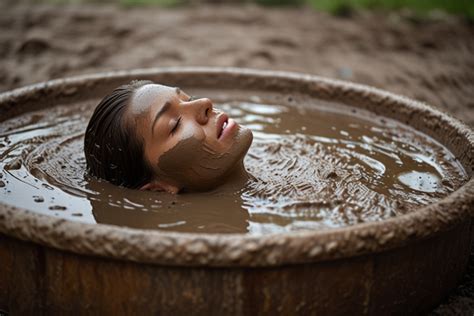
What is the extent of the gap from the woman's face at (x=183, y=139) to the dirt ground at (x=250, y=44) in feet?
9.25

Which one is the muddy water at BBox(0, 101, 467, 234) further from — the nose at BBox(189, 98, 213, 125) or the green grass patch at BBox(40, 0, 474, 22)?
the green grass patch at BBox(40, 0, 474, 22)

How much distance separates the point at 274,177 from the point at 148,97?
718 mm

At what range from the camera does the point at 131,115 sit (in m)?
2.89

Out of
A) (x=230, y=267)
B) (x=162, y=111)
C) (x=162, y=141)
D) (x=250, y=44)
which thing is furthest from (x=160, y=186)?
(x=250, y=44)

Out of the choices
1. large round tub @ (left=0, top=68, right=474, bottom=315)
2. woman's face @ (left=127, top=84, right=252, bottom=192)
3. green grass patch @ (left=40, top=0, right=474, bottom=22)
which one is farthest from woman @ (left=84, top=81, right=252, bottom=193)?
green grass patch @ (left=40, top=0, right=474, bottom=22)

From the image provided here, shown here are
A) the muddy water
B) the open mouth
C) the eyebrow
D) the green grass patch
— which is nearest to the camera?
the muddy water

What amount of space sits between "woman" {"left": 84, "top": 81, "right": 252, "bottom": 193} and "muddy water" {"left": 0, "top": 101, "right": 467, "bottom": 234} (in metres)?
0.07

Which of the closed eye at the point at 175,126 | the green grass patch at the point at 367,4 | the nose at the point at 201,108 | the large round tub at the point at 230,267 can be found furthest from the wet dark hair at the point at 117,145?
the green grass patch at the point at 367,4

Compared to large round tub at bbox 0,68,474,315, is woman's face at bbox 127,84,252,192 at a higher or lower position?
higher

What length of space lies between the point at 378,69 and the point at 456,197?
12.0 feet

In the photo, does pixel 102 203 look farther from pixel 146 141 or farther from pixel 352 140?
pixel 352 140

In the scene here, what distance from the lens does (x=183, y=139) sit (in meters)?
2.85

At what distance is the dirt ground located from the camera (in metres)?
5.90

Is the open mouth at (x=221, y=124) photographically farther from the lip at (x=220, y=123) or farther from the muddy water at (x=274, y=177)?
the muddy water at (x=274, y=177)
